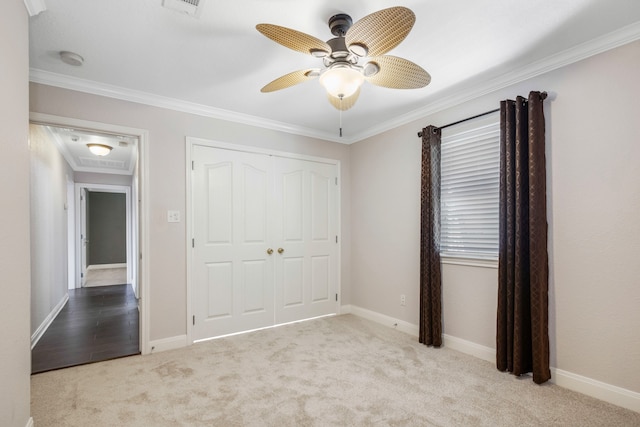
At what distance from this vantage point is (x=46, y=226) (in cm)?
398

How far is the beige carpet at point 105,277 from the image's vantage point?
6852 mm

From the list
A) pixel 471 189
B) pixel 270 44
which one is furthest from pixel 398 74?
pixel 471 189

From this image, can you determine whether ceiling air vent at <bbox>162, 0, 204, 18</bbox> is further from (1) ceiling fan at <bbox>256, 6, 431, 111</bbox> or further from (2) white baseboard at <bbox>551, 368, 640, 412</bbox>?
(2) white baseboard at <bbox>551, 368, 640, 412</bbox>

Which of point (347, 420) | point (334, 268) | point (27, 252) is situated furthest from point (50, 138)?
point (347, 420)

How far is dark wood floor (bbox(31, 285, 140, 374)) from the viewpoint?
2.84 meters

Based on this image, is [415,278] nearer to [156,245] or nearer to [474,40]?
[474,40]

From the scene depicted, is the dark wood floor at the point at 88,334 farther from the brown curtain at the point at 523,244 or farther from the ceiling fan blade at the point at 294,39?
the brown curtain at the point at 523,244

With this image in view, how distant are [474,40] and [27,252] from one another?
303 cm

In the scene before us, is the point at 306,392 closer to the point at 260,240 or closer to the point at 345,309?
the point at 260,240

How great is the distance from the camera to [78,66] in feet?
8.01

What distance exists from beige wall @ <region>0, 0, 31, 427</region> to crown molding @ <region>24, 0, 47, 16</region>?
57 mm

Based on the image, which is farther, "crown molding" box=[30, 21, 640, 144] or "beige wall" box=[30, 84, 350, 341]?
"beige wall" box=[30, 84, 350, 341]

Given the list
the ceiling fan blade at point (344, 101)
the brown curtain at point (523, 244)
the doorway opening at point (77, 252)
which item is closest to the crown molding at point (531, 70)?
the brown curtain at point (523, 244)

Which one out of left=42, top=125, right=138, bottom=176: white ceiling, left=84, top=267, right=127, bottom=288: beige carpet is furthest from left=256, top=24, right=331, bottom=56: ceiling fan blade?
left=84, top=267, right=127, bottom=288: beige carpet
